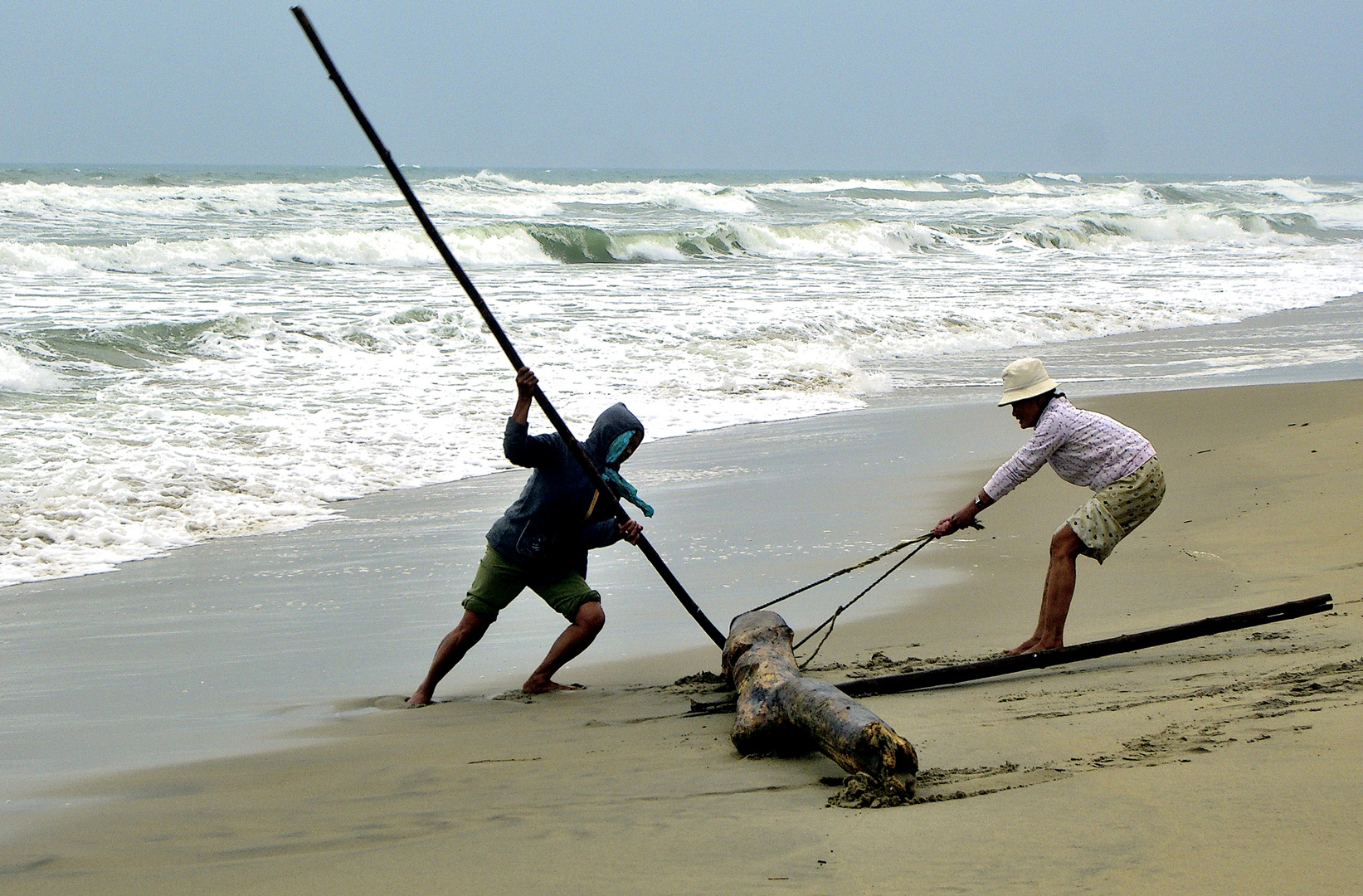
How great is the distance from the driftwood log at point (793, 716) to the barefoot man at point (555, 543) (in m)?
0.67

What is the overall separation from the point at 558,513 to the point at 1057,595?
2.03 m

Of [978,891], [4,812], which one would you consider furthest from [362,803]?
[978,891]

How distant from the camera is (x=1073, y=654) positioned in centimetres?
435

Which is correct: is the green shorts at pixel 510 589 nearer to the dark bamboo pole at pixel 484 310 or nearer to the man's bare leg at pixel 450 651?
the man's bare leg at pixel 450 651

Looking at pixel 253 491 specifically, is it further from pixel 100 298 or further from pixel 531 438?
pixel 100 298

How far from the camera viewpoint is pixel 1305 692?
3637 mm

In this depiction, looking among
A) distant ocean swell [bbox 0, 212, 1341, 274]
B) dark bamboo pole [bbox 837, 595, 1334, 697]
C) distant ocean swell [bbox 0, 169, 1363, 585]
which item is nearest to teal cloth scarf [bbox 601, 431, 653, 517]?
dark bamboo pole [bbox 837, 595, 1334, 697]

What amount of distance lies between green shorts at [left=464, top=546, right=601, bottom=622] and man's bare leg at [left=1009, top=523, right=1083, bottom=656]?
1743mm

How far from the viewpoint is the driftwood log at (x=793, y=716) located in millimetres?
3117

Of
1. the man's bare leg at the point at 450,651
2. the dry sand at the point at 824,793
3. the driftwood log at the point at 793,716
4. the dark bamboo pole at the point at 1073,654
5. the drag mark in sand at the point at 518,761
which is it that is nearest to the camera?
the dry sand at the point at 824,793

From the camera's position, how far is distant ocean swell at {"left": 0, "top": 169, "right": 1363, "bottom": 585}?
8.55 meters

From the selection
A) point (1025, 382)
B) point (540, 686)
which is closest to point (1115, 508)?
point (1025, 382)

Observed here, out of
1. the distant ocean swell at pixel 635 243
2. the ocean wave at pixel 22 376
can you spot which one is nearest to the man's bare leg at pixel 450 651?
the ocean wave at pixel 22 376

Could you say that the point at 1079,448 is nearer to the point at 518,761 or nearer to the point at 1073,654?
the point at 1073,654
